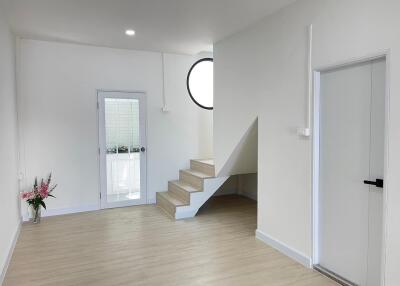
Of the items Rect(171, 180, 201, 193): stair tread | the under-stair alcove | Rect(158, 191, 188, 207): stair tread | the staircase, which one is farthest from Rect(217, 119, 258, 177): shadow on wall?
Rect(158, 191, 188, 207): stair tread

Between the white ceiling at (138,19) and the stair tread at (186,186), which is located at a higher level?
the white ceiling at (138,19)

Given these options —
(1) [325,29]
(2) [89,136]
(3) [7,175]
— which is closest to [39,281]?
(3) [7,175]

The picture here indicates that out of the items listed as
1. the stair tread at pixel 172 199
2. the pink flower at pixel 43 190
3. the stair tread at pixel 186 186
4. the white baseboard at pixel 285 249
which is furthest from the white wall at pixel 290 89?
the pink flower at pixel 43 190

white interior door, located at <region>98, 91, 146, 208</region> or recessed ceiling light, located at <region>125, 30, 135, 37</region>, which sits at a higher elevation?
recessed ceiling light, located at <region>125, 30, 135, 37</region>

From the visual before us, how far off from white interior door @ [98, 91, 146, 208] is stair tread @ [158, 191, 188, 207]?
1.42 ft

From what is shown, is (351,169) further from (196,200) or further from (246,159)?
(196,200)

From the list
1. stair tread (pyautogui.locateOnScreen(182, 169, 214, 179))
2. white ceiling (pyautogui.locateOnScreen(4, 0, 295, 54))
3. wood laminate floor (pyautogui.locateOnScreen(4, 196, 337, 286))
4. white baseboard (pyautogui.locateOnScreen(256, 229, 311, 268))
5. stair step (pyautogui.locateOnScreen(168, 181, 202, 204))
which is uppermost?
white ceiling (pyautogui.locateOnScreen(4, 0, 295, 54))

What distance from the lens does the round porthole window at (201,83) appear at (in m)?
5.67

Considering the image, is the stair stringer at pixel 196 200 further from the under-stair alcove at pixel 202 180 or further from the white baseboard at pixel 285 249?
the white baseboard at pixel 285 249

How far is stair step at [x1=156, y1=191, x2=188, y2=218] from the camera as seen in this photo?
457 centimetres

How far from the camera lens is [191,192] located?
4.53 m

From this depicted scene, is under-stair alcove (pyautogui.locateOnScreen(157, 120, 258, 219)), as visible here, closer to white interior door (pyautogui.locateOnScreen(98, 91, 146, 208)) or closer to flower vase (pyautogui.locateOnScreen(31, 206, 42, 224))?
white interior door (pyautogui.locateOnScreen(98, 91, 146, 208))

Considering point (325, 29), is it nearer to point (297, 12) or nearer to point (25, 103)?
point (297, 12)

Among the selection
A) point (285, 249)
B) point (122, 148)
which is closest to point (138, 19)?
point (122, 148)
